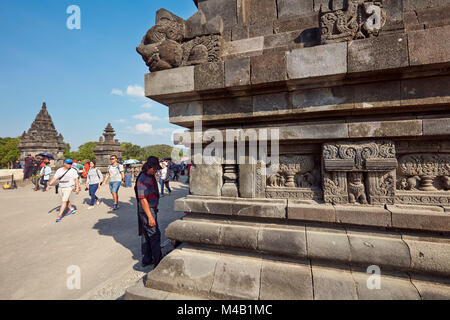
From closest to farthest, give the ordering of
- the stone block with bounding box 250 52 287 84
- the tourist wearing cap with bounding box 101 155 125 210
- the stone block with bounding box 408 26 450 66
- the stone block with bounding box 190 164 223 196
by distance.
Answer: the stone block with bounding box 408 26 450 66 < the stone block with bounding box 250 52 287 84 < the stone block with bounding box 190 164 223 196 < the tourist wearing cap with bounding box 101 155 125 210

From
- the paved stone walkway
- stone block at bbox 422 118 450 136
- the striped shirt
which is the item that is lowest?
the paved stone walkway

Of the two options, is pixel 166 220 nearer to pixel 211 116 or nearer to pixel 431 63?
pixel 211 116

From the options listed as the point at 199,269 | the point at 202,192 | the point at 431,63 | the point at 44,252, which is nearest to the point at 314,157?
the point at 431,63

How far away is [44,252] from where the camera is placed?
376 centimetres

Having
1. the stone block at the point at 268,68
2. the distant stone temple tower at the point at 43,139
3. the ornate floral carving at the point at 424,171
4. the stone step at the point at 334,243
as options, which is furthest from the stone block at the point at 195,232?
the distant stone temple tower at the point at 43,139

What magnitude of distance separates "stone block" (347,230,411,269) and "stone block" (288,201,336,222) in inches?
11.9

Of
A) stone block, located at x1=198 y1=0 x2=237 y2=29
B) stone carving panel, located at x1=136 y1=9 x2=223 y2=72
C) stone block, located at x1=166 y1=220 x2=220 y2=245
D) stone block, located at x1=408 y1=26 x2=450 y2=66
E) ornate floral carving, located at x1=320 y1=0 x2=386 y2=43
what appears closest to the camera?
stone block, located at x1=408 y1=26 x2=450 y2=66

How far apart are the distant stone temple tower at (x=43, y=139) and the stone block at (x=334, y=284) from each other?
2675 centimetres

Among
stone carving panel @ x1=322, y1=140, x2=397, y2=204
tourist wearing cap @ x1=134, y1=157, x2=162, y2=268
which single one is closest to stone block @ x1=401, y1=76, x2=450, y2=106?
stone carving panel @ x1=322, y1=140, x2=397, y2=204

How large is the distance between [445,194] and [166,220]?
550cm

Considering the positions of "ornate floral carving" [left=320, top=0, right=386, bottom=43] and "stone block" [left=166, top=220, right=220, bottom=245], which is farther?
"stone block" [left=166, top=220, right=220, bottom=245]

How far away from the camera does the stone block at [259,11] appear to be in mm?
2783

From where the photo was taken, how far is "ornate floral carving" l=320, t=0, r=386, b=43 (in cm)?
204

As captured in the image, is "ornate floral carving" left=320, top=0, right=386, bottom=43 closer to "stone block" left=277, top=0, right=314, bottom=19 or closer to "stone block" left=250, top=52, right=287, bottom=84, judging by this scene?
"stone block" left=250, top=52, right=287, bottom=84
